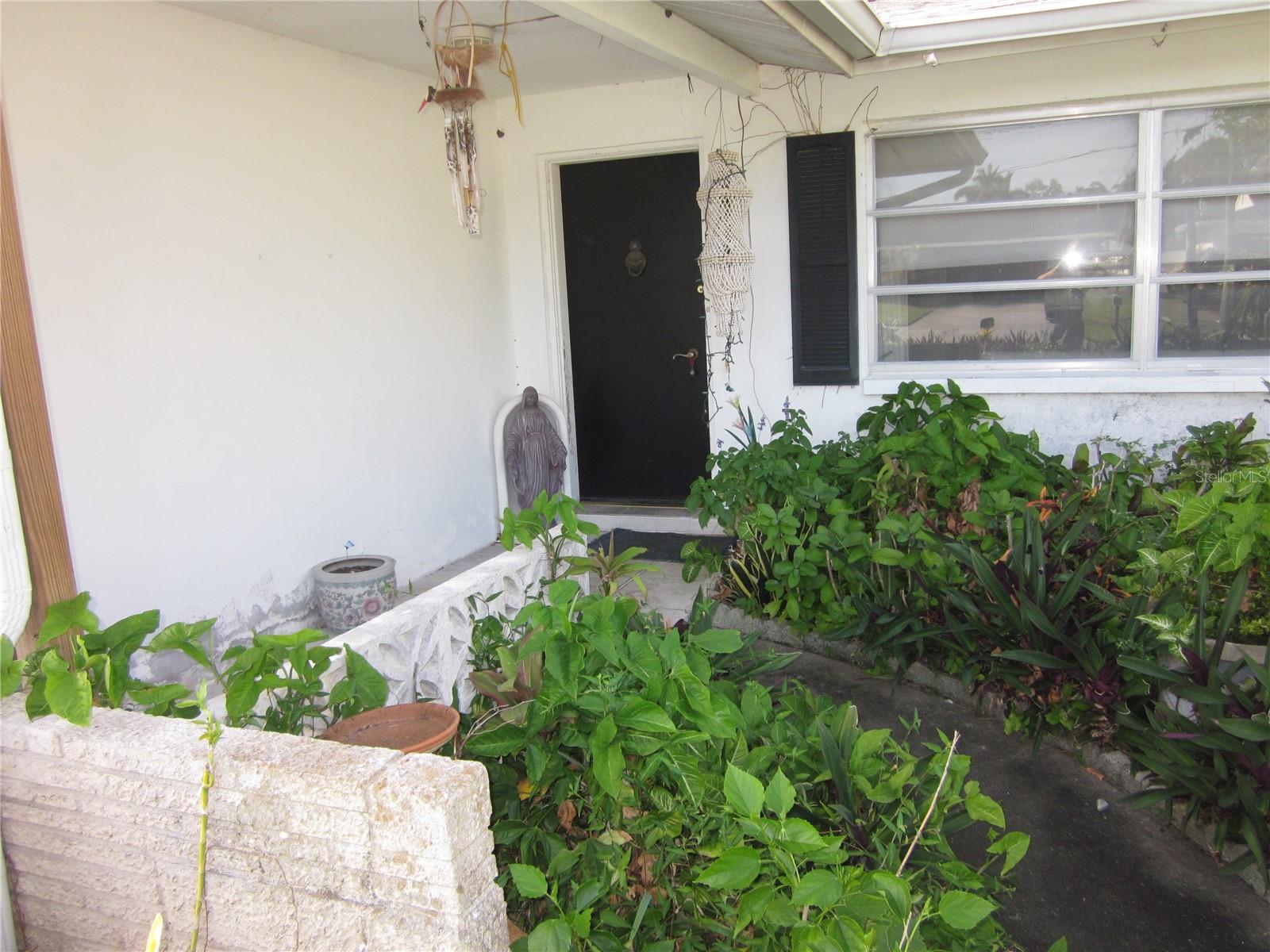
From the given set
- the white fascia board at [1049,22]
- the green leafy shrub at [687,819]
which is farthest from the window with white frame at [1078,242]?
the green leafy shrub at [687,819]

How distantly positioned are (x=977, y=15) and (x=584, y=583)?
109 inches

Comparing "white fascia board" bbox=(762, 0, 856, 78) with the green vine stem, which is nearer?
the green vine stem

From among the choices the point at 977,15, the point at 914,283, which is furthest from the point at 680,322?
the point at 977,15

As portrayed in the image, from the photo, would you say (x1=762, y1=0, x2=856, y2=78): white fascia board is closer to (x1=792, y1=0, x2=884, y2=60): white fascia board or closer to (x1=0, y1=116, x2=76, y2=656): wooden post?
(x1=792, y1=0, x2=884, y2=60): white fascia board

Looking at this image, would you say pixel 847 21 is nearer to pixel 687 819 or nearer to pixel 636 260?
pixel 636 260

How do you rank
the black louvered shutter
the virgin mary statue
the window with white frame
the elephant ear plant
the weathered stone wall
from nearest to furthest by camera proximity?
the weathered stone wall
the elephant ear plant
the window with white frame
the black louvered shutter
the virgin mary statue

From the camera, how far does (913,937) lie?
1557mm

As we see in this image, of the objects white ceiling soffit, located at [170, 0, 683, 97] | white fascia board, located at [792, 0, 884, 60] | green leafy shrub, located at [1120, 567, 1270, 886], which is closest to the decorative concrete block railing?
green leafy shrub, located at [1120, 567, 1270, 886]

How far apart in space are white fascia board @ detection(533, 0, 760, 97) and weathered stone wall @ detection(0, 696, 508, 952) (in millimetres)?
2175

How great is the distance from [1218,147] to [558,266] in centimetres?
345

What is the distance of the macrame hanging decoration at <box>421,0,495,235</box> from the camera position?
11.8 feet

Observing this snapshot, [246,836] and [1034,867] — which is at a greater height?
[246,836]

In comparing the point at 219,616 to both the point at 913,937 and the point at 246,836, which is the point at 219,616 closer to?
the point at 246,836

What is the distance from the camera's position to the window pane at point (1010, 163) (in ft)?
15.4
